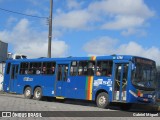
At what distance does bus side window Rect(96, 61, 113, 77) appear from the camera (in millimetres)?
22250

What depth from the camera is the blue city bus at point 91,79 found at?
833 inches

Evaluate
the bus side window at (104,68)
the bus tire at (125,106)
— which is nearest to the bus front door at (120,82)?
the bus side window at (104,68)

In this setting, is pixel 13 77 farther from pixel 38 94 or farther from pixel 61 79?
pixel 61 79

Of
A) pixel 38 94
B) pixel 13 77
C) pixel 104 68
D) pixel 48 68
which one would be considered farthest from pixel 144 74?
pixel 13 77

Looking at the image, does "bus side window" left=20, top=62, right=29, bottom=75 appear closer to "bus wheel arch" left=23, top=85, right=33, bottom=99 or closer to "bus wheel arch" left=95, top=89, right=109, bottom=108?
"bus wheel arch" left=23, top=85, right=33, bottom=99

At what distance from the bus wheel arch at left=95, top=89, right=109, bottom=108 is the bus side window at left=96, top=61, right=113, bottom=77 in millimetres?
Answer: 1004

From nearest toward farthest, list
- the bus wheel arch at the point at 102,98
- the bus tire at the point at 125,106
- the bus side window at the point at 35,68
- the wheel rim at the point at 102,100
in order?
the bus wheel arch at the point at 102,98
the wheel rim at the point at 102,100
the bus tire at the point at 125,106
the bus side window at the point at 35,68

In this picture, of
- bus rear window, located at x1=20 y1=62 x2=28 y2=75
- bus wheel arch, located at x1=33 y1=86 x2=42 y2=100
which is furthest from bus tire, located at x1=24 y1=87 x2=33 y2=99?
bus rear window, located at x1=20 y1=62 x2=28 y2=75

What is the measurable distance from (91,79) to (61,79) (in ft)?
9.64

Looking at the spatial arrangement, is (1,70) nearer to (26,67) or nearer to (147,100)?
(26,67)

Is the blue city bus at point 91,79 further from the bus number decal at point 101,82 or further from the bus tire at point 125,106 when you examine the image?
the bus tire at point 125,106

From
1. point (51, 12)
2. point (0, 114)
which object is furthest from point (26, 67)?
point (0, 114)

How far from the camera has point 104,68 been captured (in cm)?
Result: 2266

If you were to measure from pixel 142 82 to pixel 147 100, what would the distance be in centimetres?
104
